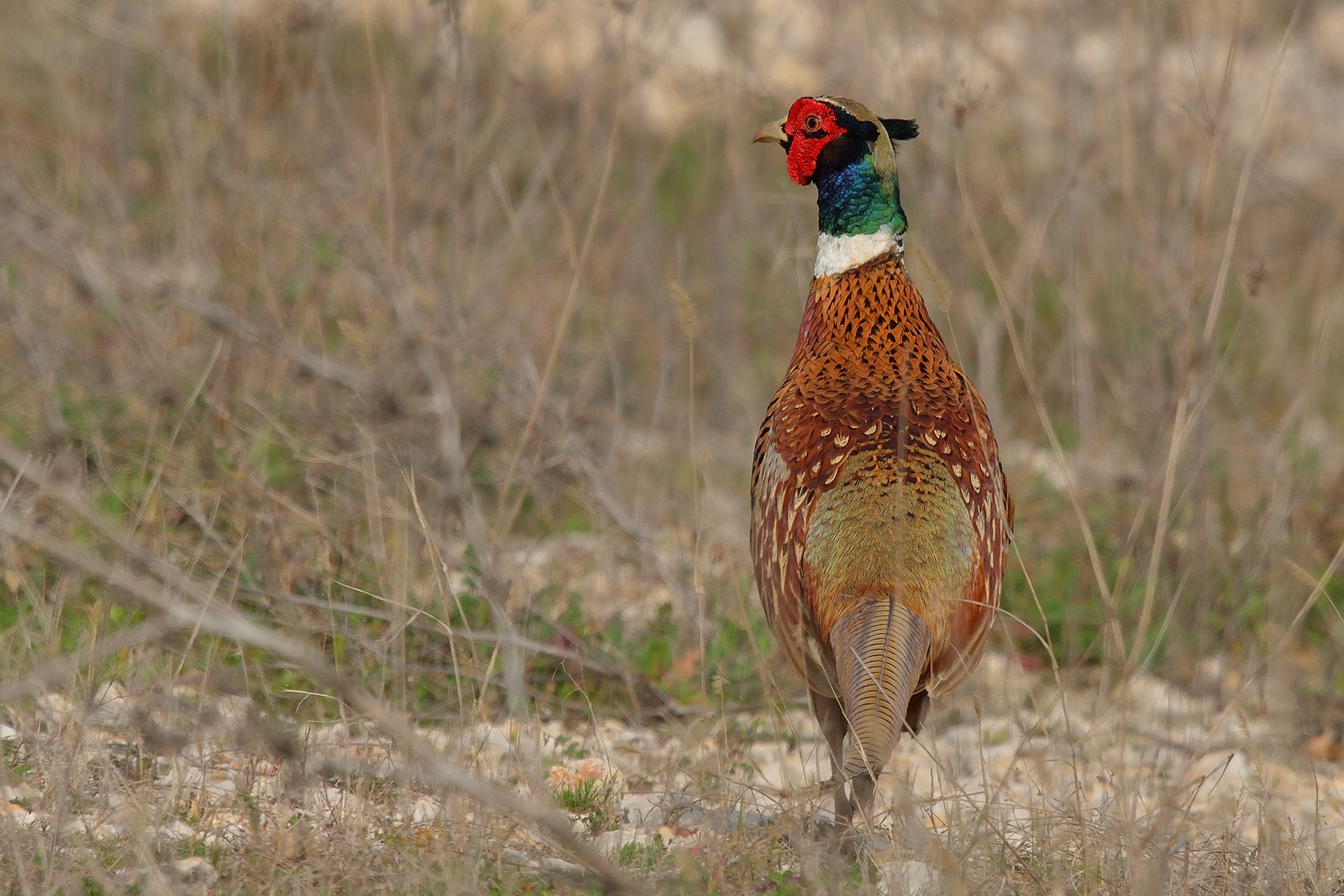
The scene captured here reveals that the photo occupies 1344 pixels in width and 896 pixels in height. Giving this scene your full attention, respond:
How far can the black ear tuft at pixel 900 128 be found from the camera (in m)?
3.54

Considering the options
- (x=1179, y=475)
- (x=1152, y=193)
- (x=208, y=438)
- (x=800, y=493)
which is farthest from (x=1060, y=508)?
(x=208, y=438)

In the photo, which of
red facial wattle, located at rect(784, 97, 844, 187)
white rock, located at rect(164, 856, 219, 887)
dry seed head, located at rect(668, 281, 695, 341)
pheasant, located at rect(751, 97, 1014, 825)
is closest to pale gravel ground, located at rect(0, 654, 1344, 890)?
white rock, located at rect(164, 856, 219, 887)

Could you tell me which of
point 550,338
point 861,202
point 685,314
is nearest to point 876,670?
point 685,314

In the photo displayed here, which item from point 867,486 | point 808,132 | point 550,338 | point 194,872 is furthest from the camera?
point 550,338

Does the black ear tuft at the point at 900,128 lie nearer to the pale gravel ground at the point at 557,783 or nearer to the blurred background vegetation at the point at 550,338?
the blurred background vegetation at the point at 550,338

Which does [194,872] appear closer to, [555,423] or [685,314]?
[685,314]

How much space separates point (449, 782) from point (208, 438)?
260 centimetres

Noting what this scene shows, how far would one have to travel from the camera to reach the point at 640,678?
159 inches

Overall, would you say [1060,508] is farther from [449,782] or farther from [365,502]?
[449,782]

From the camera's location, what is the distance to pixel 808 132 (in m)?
3.46

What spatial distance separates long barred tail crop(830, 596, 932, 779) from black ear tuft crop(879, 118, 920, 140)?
1.18 metres

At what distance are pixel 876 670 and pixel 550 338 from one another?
8.59ft

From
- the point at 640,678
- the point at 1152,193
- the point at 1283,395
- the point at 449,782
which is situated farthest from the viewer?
the point at 1283,395

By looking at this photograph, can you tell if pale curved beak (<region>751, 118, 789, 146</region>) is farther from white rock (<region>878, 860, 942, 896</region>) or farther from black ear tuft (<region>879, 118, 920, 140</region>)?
white rock (<region>878, 860, 942, 896</region>)
